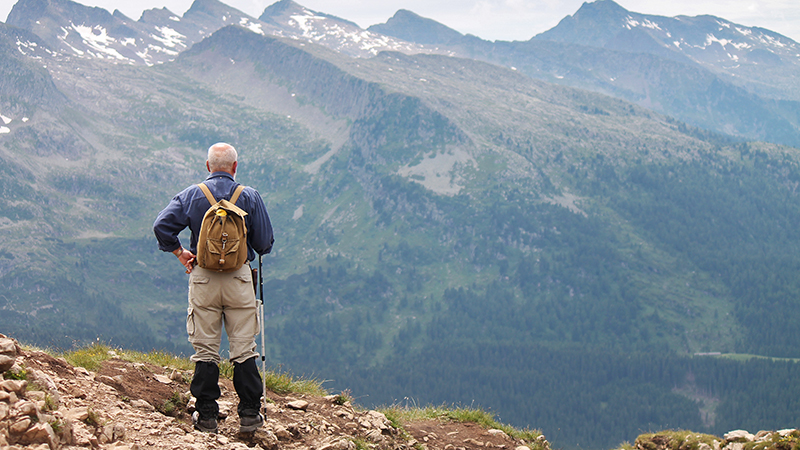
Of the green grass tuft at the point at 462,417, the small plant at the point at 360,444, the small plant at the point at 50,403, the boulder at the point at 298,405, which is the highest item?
the small plant at the point at 50,403

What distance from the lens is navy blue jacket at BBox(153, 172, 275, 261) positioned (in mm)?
10484

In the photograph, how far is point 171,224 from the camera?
10539mm

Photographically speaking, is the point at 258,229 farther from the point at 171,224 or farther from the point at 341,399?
the point at 341,399

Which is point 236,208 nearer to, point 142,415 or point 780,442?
point 142,415

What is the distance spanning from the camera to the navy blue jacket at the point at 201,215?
10484mm

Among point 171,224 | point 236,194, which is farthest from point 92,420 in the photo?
point 236,194

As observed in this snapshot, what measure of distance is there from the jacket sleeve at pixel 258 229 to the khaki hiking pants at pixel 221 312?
0.56 m

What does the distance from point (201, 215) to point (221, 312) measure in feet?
5.74

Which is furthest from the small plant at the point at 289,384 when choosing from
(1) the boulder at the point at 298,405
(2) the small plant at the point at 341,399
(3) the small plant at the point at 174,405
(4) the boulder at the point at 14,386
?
(4) the boulder at the point at 14,386

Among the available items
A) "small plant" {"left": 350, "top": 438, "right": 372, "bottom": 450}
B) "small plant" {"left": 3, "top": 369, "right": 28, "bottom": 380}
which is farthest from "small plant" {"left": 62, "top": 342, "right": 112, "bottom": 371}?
"small plant" {"left": 350, "top": 438, "right": 372, "bottom": 450}

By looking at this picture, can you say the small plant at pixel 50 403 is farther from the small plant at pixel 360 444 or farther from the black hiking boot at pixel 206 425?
the small plant at pixel 360 444

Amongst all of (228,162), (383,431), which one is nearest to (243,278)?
(228,162)

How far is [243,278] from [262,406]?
309 cm

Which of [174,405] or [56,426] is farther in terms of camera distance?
[174,405]
